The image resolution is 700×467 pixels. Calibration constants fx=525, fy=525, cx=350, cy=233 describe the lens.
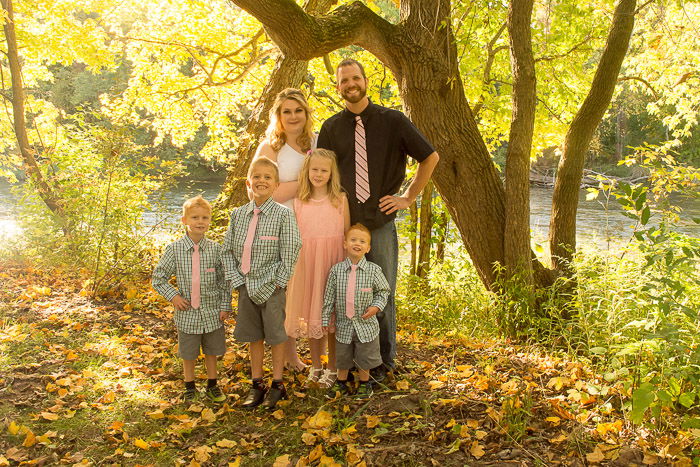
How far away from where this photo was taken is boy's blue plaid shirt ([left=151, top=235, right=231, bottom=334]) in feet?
11.7

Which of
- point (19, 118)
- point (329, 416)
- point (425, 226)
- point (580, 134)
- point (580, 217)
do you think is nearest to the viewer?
point (329, 416)

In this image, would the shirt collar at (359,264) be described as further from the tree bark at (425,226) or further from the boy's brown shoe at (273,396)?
the tree bark at (425,226)

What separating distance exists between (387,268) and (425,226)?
409 cm

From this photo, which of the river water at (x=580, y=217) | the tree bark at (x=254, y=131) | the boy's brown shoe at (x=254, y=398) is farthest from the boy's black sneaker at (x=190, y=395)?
the river water at (x=580, y=217)

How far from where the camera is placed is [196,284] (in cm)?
354

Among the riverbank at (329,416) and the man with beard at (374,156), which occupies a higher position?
the man with beard at (374,156)

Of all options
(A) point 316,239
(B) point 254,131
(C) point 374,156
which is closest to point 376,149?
(C) point 374,156

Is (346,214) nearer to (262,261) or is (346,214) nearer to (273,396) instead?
(262,261)

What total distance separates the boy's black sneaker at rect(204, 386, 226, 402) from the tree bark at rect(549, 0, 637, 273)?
3.17m

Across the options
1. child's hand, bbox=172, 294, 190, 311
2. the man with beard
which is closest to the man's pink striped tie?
the man with beard

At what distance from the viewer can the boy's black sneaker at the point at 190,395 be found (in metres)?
3.65

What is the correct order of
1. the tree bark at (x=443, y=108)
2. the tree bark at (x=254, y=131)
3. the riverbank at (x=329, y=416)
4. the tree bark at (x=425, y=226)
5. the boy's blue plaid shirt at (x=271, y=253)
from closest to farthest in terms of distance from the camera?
the riverbank at (x=329, y=416) < the boy's blue plaid shirt at (x=271, y=253) < the tree bark at (x=443, y=108) < the tree bark at (x=254, y=131) < the tree bark at (x=425, y=226)

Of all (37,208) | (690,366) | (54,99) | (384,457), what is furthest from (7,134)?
(54,99)

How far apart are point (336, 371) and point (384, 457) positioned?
1032 millimetres
